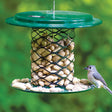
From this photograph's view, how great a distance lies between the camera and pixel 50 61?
144 inches

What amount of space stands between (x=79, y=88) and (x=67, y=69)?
234 mm

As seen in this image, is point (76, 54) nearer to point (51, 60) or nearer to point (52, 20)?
point (51, 60)

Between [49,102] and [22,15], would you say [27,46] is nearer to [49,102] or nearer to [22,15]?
[49,102]

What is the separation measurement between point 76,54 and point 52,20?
2.74 metres

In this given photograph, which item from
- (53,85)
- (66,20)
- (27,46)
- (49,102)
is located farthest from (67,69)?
(49,102)

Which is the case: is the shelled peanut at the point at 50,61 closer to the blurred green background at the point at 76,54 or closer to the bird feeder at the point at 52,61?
the bird feeder at the point at 52,61

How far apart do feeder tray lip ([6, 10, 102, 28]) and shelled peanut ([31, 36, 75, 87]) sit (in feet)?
1.00

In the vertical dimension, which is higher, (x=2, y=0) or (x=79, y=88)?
(x=2, y=0)

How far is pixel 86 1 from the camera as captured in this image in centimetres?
560

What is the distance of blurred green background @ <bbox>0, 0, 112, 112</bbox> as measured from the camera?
18.6 ft

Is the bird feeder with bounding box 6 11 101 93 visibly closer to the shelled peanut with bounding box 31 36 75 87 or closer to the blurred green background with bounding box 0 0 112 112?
the shelled peanut with bounding box 31 36 75 87

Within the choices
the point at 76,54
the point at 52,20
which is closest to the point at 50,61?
the point at 52,20

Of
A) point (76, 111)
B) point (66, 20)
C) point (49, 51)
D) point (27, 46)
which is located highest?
point (66, 20)

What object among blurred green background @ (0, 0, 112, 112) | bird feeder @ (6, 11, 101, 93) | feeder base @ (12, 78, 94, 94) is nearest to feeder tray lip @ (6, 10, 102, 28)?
bird feeder @ (6, 11, 101, 93)
